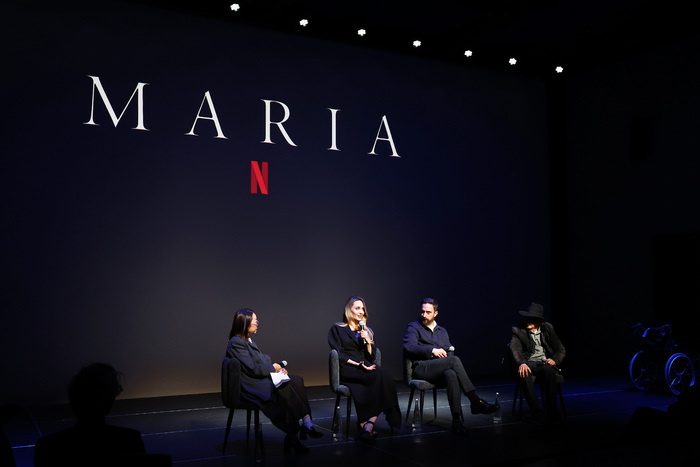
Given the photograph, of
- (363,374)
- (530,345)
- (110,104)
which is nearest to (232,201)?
(110,104)

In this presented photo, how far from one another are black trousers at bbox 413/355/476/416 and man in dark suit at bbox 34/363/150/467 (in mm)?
3555

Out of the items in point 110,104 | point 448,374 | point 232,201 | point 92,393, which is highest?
point 110,104

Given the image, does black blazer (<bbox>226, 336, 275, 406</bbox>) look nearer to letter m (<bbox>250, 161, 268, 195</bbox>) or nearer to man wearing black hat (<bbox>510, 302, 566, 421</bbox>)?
man wearing black hat (<bbox>510, 302, 566, 421</bbox>)

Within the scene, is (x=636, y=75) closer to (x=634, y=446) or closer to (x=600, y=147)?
(x=600, y=147)

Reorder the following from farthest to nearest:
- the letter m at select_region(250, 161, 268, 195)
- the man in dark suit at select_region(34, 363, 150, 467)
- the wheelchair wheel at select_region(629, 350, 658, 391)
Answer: the letter m at select_region(250, 161, 268, 195), the wheelchair wheel at select_region(629, 350, 658, 391), the man in dark suit at select_region(34, 363, 150, 467)

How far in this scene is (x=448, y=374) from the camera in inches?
217

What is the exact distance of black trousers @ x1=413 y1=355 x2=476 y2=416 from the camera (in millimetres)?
5449

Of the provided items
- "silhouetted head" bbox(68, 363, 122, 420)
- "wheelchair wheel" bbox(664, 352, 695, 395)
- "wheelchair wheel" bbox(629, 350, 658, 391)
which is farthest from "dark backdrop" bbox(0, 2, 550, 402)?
"silhouetted head" bbox(68, 363, 122, 420)

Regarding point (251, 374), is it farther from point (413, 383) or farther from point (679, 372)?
point (679, 372)

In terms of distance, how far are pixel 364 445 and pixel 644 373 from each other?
3.94m

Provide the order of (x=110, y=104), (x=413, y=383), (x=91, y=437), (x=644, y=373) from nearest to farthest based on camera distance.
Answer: (x=91, y=437)
(x=413, y=383)
(x=110, y=104)
(x=644, y=373)

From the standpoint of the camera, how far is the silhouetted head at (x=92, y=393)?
224 centimetres

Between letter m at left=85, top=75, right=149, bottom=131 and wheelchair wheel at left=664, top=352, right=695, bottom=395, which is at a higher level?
letter m at left=85, top=75, right=149, bottom=131

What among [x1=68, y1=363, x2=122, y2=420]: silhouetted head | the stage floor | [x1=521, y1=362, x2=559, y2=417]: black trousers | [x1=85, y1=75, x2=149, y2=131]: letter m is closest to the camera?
[x1=68, y1=363, x2=122, y2=420]: silhouetted head
